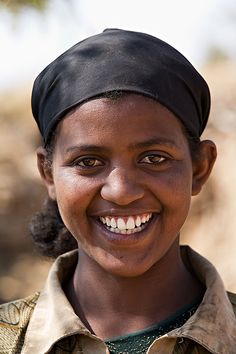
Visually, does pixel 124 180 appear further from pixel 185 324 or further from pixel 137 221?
pixel 185 324

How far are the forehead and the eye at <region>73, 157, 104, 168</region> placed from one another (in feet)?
0.18

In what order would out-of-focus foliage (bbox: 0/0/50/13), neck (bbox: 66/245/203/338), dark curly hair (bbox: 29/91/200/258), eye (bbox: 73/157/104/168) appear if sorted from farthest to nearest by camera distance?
out-of-focus foliage (bbox: 0/0/50/13)
dark curly hair (bbox: 29/91/200/258)
neck (bbox: 66/245/203/338)
eye (bbox: 73/157/104/168)

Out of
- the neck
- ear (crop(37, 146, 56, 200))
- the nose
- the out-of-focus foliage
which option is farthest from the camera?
the out-of-focus foliage

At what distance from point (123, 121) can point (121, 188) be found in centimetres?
21

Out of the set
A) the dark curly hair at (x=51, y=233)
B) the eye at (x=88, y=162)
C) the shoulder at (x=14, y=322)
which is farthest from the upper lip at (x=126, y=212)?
the dark curly hair at (x=51, y=233)

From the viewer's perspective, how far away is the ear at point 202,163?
9.13ft

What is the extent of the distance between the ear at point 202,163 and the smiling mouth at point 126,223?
0.28 metres

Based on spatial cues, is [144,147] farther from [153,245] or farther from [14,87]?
[14,87]

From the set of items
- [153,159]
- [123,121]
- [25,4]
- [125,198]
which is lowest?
[125,198]

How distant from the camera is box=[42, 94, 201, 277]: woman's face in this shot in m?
2.53

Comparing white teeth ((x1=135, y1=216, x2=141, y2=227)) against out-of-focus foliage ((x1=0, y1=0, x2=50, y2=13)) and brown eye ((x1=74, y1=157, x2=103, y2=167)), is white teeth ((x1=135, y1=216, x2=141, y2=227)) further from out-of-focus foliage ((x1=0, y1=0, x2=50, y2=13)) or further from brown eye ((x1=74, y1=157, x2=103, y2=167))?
out-of-focus foliage ((x1=0, y1=0, x2=50, y2=13))

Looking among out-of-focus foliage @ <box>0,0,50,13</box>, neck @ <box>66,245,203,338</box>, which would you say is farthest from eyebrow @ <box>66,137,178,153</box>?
out-of-focus foliage @ <box>0,0,50,13</box>

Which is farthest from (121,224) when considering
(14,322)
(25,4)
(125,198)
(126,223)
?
(25,4)

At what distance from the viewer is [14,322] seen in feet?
8.82
